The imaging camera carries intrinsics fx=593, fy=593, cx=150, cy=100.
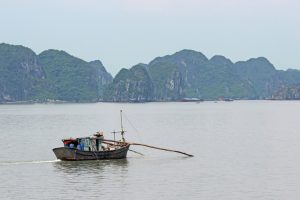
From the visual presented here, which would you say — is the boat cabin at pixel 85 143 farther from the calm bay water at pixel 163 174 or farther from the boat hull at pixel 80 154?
the calm bay water at pixel 163 174

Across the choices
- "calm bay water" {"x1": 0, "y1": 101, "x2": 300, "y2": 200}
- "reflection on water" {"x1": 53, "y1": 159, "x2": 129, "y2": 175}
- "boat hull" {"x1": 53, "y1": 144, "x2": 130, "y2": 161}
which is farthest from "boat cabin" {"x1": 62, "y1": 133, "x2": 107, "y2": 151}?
"calm bay water" {"x1": 0, "y1": 101, "x2": 300, "y2": 200}

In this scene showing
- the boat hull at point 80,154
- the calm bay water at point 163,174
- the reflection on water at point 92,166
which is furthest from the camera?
the boat hull at point 80,154

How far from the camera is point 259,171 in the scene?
39750mm

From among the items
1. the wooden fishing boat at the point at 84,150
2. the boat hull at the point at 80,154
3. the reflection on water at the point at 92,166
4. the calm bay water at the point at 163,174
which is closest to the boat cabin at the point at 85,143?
the wooden fishing boat at the point at 84,150

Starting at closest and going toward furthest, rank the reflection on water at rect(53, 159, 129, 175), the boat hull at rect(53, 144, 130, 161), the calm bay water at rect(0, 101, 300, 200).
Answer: the calm bay water at rect(0, 101, 300, 200), the reflection on water at rect(53, 159, 129, 175), the boat hull at rect(53, 144, 130, 161)

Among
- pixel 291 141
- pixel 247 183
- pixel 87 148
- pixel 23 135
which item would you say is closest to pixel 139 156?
pixel 87 148

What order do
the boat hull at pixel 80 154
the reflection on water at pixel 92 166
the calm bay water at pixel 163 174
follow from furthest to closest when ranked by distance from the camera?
the boat hull at pixel 80 154 < the reflection on water at pixel 92 166 < the calm bay water at pixel 163 174

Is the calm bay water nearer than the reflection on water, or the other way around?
the calm bay water

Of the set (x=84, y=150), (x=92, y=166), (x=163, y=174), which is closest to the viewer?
(x=163, y=174)

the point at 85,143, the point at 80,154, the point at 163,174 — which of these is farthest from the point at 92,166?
the point at 163,174

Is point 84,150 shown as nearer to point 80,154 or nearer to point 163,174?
point 80,154

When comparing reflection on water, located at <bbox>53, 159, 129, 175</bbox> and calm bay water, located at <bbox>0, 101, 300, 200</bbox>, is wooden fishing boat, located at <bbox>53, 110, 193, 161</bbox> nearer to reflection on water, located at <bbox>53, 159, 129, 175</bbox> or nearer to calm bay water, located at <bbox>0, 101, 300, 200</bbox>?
reflection on water, located at <bbox>53, 159, 129, 175</bbox>

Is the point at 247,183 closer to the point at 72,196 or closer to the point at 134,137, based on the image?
the point at 72,196

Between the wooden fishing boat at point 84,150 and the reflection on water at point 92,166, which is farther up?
the wooden fishing boat at point 84,150
